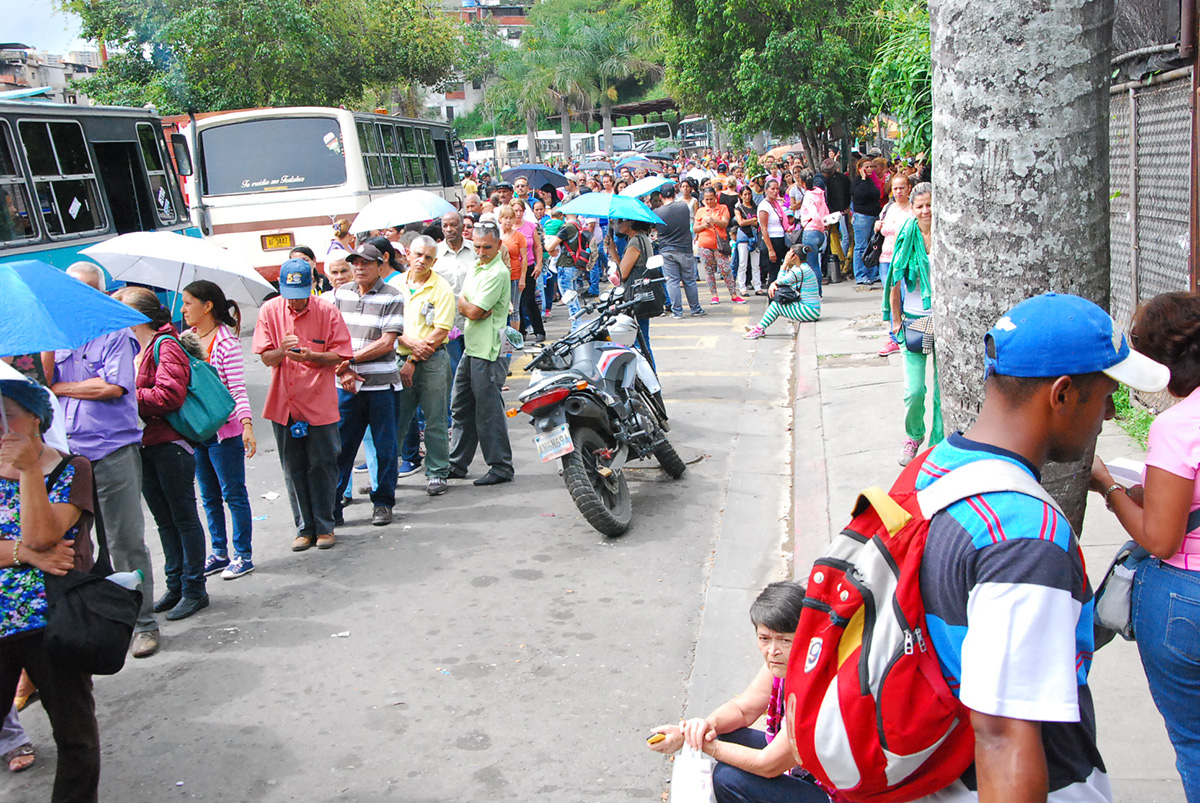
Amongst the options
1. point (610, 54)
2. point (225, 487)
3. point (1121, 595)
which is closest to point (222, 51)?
point (225, 487)

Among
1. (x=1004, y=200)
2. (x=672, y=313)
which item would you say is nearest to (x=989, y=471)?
(x=1004, y=200)

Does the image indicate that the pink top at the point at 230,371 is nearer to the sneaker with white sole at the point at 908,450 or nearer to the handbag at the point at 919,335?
the handbag at the point at 919,335

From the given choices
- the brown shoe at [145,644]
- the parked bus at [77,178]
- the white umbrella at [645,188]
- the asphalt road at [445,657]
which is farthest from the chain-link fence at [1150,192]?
the parked bus at [77,178]

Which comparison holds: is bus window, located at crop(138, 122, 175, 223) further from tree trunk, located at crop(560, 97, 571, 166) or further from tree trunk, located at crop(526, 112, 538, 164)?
tree trunk, located at crop(560, 97, 571, 166)

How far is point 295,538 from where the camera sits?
21.7ft

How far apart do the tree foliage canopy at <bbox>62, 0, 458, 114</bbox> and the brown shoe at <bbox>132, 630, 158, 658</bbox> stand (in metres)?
19.8

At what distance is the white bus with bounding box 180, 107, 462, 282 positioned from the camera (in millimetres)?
14234

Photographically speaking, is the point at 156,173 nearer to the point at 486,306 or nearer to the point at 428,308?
the point at 428,308

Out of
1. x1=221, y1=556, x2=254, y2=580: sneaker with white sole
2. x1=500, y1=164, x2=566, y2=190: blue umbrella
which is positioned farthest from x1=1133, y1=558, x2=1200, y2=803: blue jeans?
x1=500, y1=164, x2=566, y2=190: blue umbrella

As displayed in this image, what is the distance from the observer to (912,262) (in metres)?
6.51

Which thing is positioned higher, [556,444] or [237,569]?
[556,444]

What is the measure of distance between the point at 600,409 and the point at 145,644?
2.82 m

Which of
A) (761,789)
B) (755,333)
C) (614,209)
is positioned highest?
(614,209)

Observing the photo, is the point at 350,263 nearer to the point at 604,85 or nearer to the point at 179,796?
the point at 179,796
